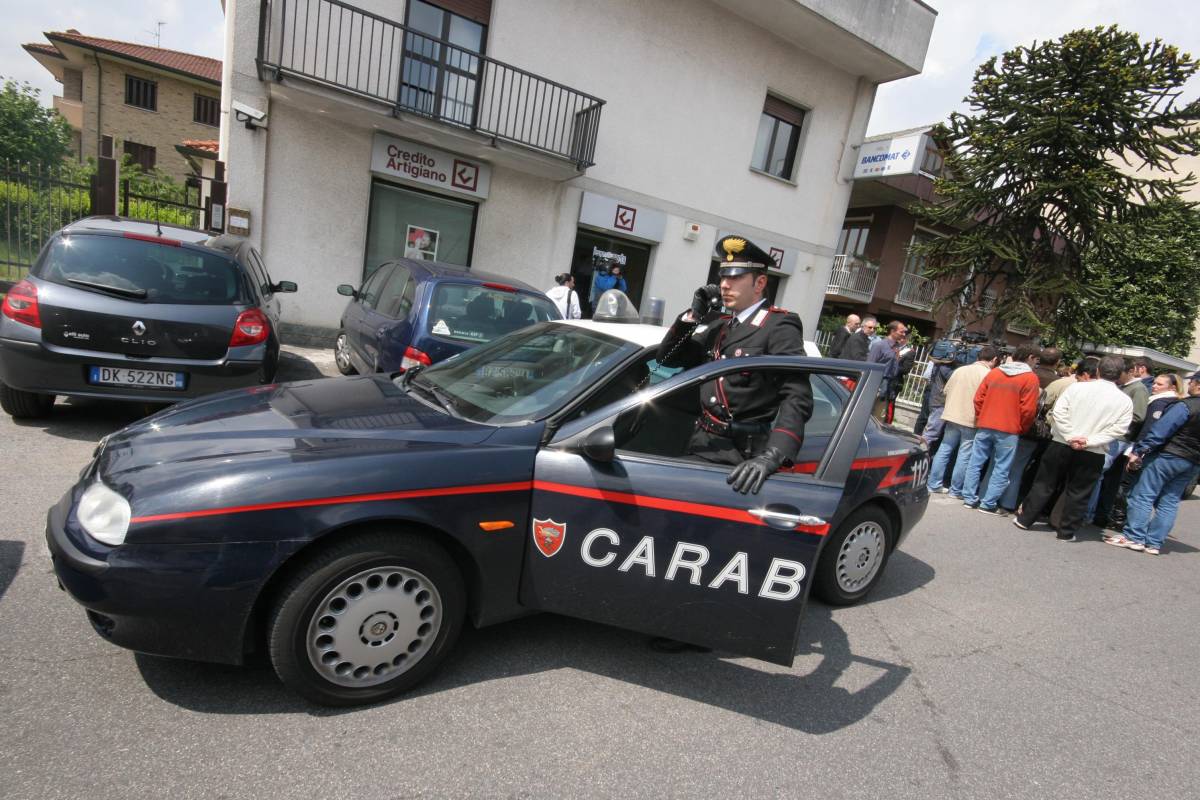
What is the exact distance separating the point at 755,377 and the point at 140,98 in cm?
4010

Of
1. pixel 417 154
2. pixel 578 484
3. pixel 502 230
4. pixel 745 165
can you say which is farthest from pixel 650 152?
pixel 578 484

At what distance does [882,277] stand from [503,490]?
22.7 metres

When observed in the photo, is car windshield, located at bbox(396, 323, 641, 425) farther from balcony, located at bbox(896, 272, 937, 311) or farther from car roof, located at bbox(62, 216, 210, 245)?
balcony, located at bbox(896, 272, 937, 311)

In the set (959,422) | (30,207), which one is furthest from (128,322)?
(959,422)

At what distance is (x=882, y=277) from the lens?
72.8ft

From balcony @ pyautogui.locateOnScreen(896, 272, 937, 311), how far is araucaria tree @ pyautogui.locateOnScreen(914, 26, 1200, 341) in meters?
8.59

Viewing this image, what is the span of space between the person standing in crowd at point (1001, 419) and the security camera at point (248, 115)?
32.5ft

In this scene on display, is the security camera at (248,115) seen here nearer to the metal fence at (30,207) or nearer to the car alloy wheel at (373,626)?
the metal fence at (30,207)

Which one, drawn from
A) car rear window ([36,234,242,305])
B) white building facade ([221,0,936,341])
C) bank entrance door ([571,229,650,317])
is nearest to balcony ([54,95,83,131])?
white building facade ([221,0,936,341])

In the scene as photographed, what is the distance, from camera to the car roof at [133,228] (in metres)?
4.77

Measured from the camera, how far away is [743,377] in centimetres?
306

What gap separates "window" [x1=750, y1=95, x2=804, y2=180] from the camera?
13.8 meters

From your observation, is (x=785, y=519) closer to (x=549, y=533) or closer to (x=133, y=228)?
(x=549, y=533)

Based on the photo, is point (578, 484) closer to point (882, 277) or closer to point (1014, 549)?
point (1014, 549)
